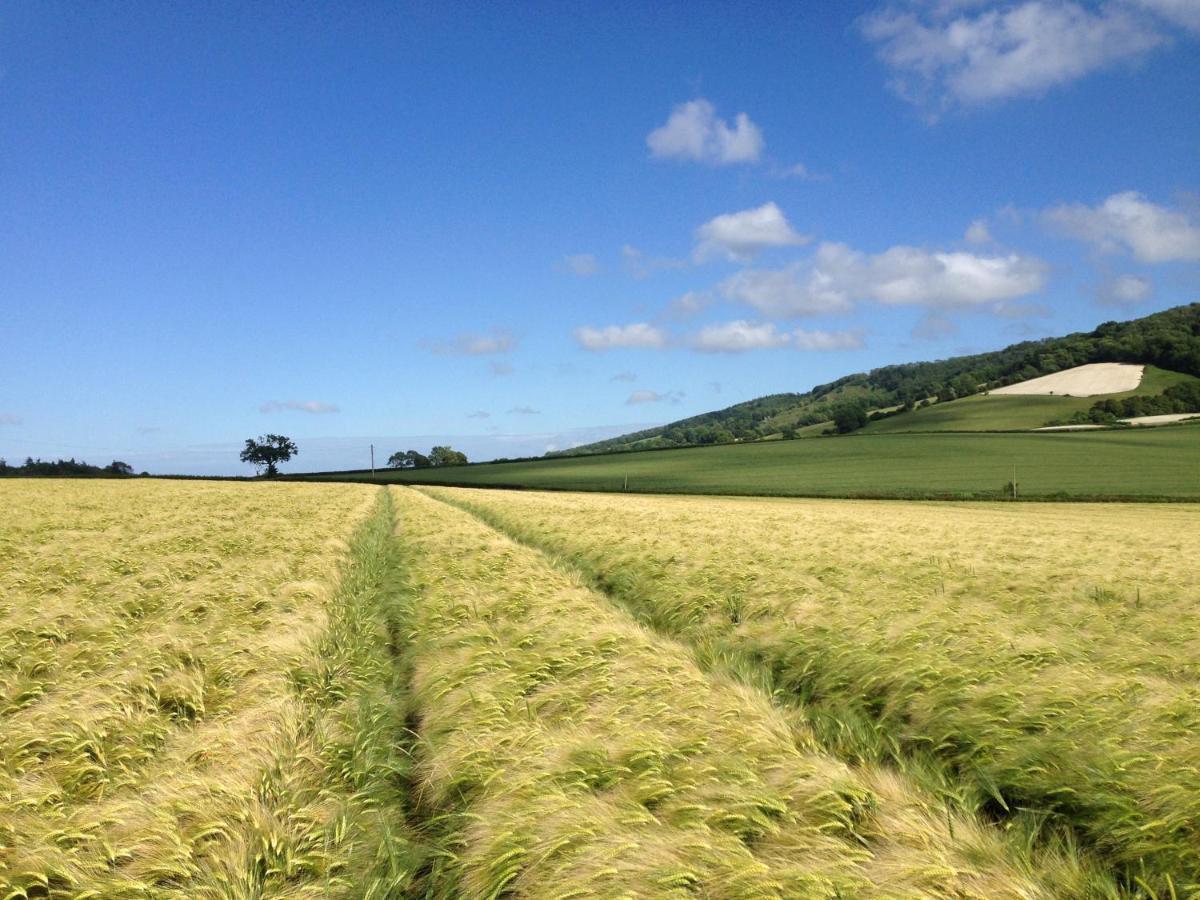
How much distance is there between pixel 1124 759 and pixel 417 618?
717 cm

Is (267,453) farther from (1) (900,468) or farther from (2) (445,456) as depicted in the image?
(1) (900,468)

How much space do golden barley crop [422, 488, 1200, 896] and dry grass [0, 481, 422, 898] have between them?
136 inches

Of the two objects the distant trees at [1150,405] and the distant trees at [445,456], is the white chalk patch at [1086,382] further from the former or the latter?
the distant trees at [445,456]

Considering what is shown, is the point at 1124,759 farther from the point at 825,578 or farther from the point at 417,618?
the point at 417,618

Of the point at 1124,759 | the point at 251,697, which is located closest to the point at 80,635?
the point at 251,697

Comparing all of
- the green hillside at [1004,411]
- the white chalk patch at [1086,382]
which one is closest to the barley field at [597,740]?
the green hillside at [1004,411]

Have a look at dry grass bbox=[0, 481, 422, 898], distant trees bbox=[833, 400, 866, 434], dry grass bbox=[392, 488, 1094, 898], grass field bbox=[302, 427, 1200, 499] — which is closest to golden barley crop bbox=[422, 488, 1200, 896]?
dry grass bbox=[392, 488, 1094, 898]

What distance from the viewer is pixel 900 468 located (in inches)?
Answer: 2579

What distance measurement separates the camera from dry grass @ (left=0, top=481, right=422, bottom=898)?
3.11 meters

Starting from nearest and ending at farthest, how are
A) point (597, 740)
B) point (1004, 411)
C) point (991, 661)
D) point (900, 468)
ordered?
point (597, 740), point (991, 661), point (900, 468), point (1004, 411)

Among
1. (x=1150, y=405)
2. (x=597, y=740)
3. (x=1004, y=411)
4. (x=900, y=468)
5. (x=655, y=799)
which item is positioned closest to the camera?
(x=655, y=799)

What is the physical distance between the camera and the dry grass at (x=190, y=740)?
3107 mm

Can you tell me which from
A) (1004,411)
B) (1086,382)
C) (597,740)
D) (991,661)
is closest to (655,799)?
(597,740)

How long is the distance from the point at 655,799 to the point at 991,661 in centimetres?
412
